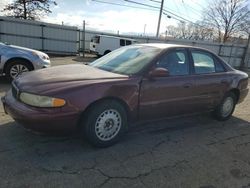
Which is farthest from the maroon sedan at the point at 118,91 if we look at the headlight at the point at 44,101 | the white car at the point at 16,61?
the white car at the point at 16,61

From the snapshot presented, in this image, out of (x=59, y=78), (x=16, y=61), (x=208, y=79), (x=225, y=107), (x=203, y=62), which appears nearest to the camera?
(x=59, y=78)

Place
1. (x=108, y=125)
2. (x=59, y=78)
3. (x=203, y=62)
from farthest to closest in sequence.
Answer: (x=203, y=62) < (x=108, y=125) < (x=59, y=78)

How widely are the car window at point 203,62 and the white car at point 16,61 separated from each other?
4.59 meters

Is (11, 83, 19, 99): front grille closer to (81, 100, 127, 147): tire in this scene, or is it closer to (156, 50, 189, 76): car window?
(81, 100, 127, 147): tire

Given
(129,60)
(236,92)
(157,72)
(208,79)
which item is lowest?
(236,92)

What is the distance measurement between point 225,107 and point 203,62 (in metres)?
1.20

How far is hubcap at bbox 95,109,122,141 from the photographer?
3.51 meters

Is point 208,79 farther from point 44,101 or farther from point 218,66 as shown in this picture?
point 44,101

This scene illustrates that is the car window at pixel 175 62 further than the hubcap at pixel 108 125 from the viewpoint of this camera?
Yes

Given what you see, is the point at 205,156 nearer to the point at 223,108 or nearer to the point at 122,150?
the point at 122,150

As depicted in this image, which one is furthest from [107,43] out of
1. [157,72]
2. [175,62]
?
[157,72]

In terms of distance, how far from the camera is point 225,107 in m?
5.32

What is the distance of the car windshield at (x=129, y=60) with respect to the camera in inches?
155

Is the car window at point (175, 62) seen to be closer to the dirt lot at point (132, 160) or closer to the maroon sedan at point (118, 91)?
the maroon sedan at point (118, 91)
